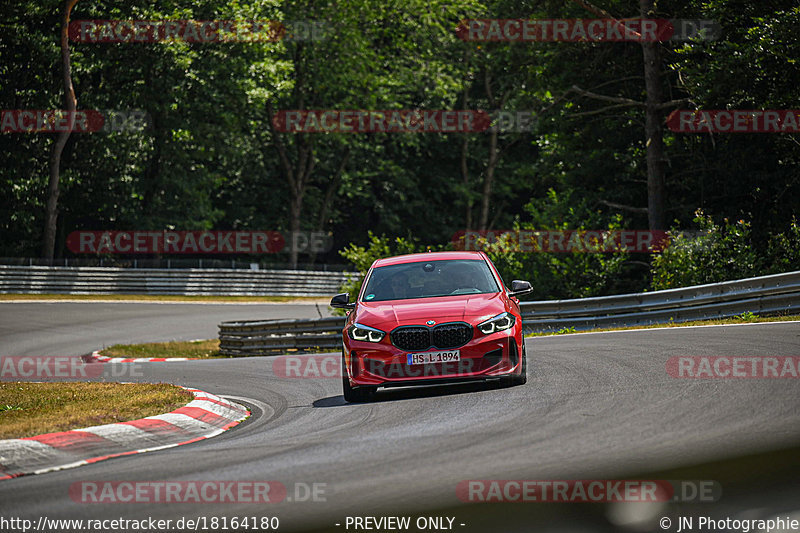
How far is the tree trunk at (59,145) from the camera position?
129 ft

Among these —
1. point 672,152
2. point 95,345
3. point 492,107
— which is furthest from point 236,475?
point 492,107

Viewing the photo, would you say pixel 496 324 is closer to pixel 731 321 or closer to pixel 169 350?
pixel 731 321

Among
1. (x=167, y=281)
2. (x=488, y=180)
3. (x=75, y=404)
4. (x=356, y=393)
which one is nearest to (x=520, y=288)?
(x=356, y=393)

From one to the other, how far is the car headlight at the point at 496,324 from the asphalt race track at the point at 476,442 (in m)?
0.66

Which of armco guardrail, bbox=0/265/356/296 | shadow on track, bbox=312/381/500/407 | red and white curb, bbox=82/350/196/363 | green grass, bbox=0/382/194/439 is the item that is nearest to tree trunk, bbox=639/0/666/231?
red and white curb, bbox=82/350/196/363

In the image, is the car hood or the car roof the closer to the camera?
the car hood

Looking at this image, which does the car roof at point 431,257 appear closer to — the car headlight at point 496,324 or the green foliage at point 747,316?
the car headlight at point 496,324

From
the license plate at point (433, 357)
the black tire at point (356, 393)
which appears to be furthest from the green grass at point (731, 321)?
the black tire at point (356, 393)

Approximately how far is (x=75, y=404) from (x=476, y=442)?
5.45 m

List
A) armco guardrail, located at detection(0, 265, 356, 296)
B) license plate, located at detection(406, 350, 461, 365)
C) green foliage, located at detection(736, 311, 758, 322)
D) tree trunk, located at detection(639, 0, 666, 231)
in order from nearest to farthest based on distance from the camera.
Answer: license plate, located at detection(406, 350, 461, 365)
green foliage, located at detection(736, 311, 758, 322)
tree trunk, located at detection(639, 0, 666, 231)
armco guardrail, located at detection(0, 265, 356, 296)

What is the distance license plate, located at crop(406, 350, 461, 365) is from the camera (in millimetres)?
10266

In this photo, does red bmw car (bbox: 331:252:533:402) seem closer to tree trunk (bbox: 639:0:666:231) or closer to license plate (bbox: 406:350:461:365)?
license plate (bbox: 406:350:461:365)

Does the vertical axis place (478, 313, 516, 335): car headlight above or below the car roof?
below

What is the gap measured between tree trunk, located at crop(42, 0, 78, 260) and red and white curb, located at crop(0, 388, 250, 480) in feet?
107
